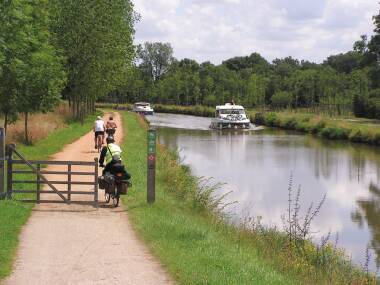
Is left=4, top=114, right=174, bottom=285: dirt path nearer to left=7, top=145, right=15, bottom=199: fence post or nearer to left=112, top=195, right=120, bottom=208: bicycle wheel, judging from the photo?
left=112, top=195, right=120, bottom=208: bicycle wheel

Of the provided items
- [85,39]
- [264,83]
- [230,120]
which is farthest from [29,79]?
[264,83]

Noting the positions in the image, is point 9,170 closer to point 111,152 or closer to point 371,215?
point 111,152

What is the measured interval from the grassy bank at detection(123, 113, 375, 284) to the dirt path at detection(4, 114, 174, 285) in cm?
30

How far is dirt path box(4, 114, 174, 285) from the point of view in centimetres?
834

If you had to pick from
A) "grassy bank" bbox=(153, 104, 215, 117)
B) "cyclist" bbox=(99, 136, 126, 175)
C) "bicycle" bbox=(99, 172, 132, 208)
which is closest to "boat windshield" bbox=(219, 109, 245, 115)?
"grassy bank" bbox=(153, 104, 215, 117)

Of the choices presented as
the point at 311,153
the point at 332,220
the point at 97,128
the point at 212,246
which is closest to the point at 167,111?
the point at 311,153

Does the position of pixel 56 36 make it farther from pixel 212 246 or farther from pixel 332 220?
pixel 212 246

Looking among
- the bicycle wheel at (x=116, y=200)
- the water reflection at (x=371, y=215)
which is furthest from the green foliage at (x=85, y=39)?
the bicycle wheel at (x=116, y=200)

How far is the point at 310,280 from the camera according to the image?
9.88m

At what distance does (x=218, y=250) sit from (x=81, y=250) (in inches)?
85.4

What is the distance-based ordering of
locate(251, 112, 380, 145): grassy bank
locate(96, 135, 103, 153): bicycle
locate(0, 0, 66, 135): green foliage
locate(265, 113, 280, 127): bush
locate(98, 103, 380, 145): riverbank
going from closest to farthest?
locate(0, 0, 66, 135): green foliage
locate(96, 135, 103, 153): bicycle
locate(251, 112, 380, 145): grassy bank
locate(98, 103, 380, 145): riverbank
locate(265, 113, 280, 127): bush

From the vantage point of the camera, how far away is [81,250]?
389 inches

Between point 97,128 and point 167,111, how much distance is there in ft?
290

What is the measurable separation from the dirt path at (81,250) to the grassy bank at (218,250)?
0.30 meters
